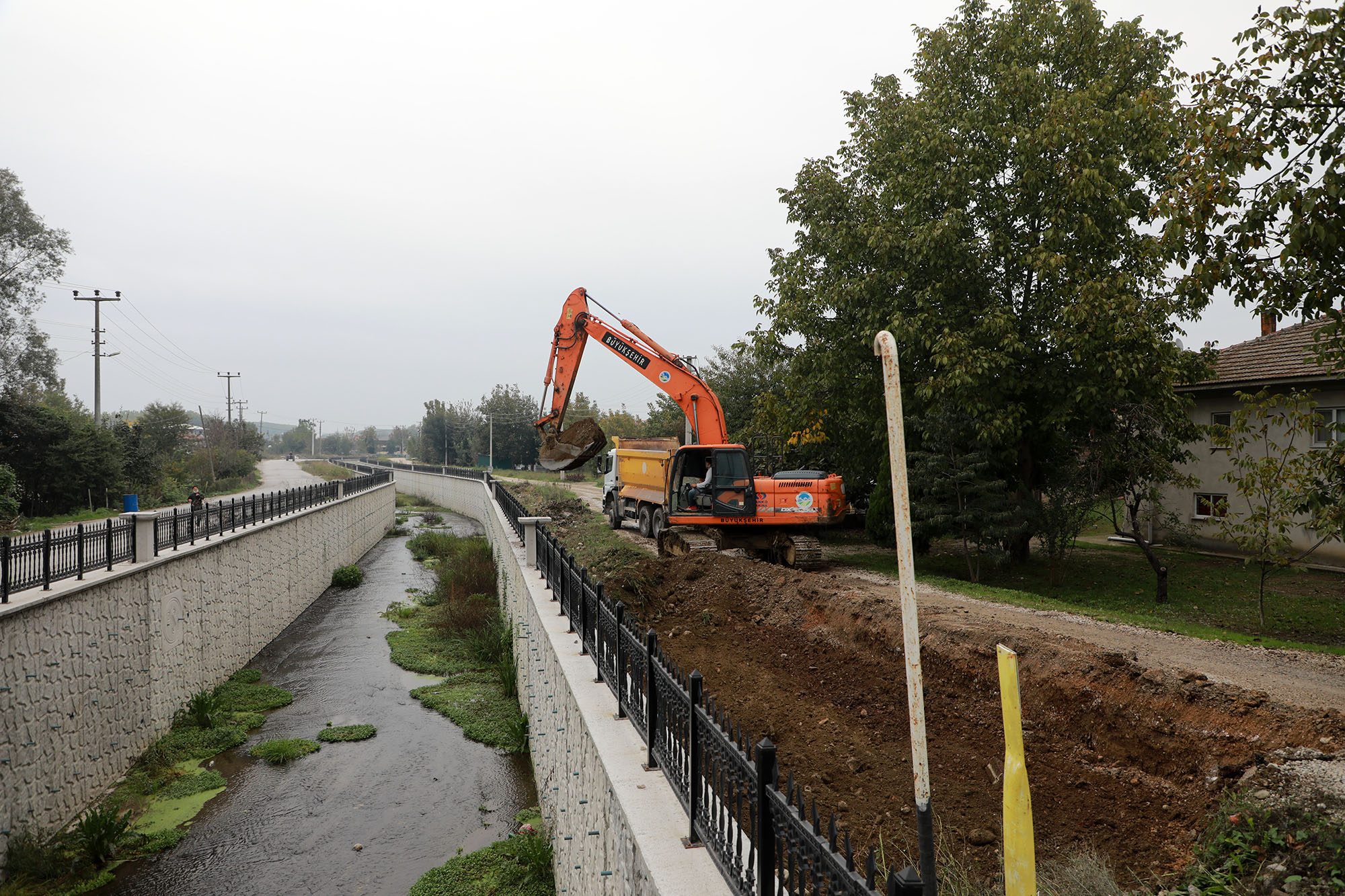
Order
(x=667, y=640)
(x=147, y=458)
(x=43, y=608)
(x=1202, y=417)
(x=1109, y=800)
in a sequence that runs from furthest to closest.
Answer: (x=147, y=458)
(x=1202, y=417)
(x=667, y=640)
(x=43, y=608)
(x=1109, y=800)

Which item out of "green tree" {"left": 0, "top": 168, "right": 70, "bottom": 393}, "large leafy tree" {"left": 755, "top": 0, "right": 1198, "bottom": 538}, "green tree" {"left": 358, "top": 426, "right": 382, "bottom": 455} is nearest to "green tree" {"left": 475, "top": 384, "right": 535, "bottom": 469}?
"green tree" {"left": 0, "top": 168, "right": 70, "bottom": 393}

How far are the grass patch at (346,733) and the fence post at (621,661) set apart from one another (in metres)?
8.26

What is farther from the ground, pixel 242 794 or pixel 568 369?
pixel 568 369

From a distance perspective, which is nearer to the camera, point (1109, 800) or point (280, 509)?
point (1109, 800)

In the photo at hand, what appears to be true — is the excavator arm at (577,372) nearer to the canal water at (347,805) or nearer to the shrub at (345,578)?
the canal water at (347,805)

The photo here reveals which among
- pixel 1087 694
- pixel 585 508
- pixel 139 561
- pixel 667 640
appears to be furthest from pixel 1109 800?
pixel 585 508

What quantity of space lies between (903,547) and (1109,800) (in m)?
4.43

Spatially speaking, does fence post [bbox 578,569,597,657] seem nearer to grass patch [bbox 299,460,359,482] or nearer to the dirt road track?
the dirt road track

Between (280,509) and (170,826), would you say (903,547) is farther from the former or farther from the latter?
(280,509)

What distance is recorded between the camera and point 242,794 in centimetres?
1038

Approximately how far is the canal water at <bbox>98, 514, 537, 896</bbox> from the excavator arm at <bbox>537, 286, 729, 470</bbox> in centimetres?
544

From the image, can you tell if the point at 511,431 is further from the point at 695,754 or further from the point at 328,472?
the point at 695,754

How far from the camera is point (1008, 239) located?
1480cm

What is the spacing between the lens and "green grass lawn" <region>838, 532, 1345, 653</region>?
11969mm
